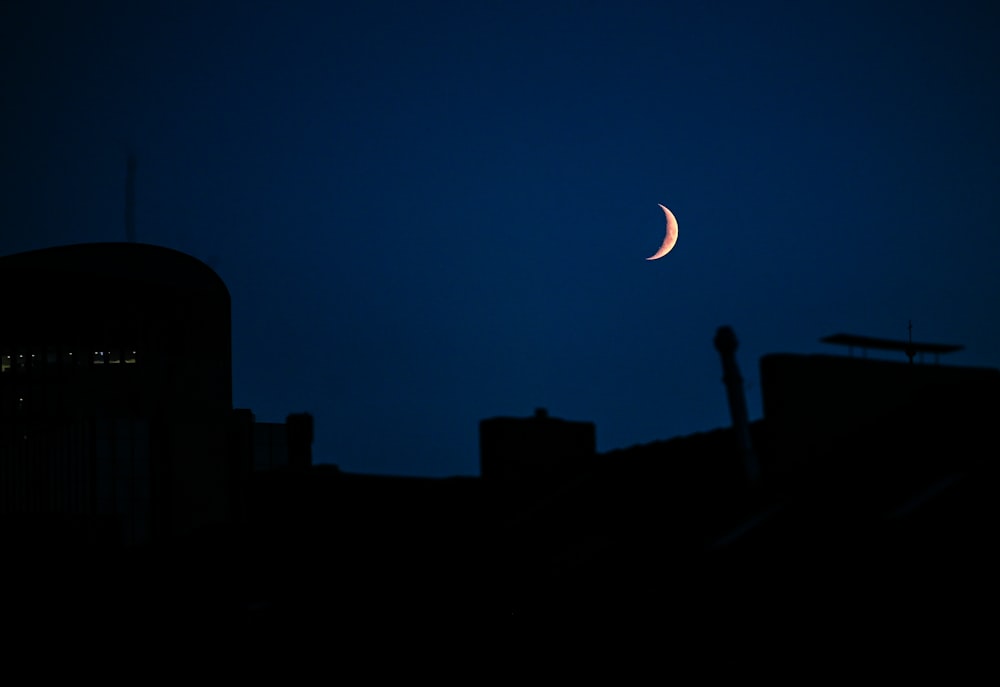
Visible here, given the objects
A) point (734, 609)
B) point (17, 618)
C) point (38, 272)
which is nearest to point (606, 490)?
point (734, 609)

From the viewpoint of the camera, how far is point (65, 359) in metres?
54.2

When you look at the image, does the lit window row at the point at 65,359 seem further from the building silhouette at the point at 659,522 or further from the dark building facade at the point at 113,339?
the building silhouette at the point at 659,522

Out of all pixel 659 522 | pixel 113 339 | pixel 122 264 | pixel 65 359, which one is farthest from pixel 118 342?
pixel 659 522

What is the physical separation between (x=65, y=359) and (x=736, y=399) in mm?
48664

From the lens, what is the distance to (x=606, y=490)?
14227mm

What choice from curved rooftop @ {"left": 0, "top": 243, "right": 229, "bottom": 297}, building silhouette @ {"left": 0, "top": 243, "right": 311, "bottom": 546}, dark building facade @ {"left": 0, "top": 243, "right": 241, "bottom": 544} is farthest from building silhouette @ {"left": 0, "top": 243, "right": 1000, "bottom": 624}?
curved rooftop @ {"left": 0, "top": 243, "right": 229, "bottom": 297}

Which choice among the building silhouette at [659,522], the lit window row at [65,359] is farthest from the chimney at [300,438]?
the lit window row at [65,359]

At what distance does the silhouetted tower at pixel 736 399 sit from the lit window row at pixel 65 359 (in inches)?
1843

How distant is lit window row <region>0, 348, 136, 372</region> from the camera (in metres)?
54.1

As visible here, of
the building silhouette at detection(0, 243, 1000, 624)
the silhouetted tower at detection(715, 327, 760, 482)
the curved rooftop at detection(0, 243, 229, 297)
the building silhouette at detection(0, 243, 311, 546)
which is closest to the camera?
the building silhouette at detection(0, 243, 1000, 624)

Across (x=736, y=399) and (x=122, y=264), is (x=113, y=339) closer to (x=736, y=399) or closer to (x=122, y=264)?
(x=122, y=264)

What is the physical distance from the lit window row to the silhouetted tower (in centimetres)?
4682

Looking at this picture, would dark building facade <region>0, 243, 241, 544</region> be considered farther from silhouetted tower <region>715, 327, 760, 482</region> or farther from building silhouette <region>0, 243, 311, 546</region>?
silhouetted tower <region>715, 327, 760, 482</region>

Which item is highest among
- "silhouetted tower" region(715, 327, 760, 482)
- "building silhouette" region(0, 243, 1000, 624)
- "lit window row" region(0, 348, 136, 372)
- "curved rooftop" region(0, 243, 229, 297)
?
"curved rooftop" region(0, 243, 229, 297)
